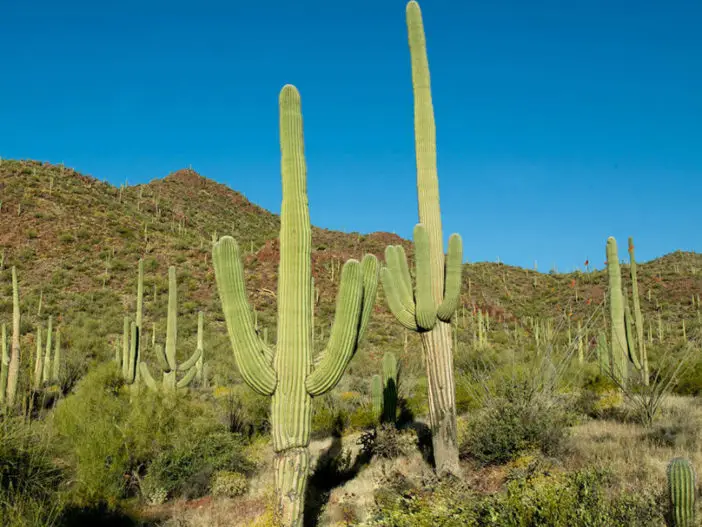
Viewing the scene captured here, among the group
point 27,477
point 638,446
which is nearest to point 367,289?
point 27,477

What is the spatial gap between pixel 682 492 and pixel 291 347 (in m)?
4.13

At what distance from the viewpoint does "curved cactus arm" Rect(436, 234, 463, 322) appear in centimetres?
860

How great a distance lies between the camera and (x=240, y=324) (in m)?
6.35

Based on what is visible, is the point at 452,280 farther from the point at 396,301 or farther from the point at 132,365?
the point at 132,365

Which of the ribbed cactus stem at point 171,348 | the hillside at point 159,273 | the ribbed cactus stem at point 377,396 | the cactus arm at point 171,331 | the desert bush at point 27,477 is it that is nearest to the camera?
the desert bush at point 27,477

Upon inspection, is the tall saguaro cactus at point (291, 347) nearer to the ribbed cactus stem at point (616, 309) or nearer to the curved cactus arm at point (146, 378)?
the curved cactus arm at point (146, 378)

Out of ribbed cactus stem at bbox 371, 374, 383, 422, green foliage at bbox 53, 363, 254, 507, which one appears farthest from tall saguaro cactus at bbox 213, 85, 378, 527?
ribbed cactus stem at bbox 371, 374, 383, 422

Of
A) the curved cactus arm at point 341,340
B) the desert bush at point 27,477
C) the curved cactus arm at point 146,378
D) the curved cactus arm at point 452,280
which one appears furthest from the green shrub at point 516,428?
the curved cactus arm at point 146,378

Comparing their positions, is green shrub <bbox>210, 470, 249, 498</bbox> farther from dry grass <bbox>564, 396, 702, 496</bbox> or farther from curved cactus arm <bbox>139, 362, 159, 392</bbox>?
dry grass <bbox>564, 396, 702, 496</bbox>

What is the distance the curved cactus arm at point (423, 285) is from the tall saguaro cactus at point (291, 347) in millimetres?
1980

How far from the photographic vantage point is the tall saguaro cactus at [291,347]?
20.5 ft

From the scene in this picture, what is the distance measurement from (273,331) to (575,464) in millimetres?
19097

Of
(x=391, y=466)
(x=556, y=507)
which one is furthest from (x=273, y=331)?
(x=556, y=507)

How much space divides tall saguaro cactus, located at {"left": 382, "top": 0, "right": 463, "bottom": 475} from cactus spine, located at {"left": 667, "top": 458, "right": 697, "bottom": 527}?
3.37 m
